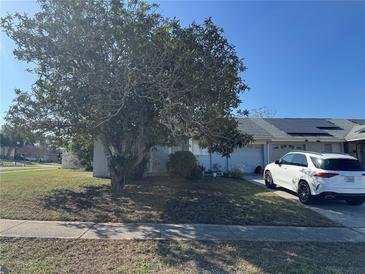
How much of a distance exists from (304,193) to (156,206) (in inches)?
203

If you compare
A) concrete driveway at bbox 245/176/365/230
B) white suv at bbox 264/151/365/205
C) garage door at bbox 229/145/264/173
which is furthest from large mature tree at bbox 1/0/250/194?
garage door at bbox 229/145/264/173

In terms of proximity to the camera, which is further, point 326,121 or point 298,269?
point 326,121

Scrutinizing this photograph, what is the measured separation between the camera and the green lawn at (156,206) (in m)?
8.13

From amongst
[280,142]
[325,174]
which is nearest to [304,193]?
[325,174]

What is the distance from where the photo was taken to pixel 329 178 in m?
9.80

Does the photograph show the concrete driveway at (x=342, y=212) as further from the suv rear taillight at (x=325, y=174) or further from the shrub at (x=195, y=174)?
the shrub at (x=195, y=174)

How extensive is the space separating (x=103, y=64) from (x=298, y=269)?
716 cm

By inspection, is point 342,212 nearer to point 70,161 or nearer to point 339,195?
point 339,195

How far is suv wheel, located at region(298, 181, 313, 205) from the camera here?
1034cm

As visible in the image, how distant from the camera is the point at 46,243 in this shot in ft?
19.7

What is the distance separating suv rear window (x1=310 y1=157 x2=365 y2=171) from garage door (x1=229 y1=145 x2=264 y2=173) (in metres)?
11.9

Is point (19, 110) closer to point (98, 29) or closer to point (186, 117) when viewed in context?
point (98, 29)

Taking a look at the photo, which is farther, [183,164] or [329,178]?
[183,164]

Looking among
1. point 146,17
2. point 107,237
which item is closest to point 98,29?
point 146,17
